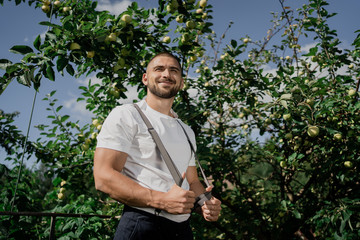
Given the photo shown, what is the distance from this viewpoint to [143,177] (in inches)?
45.5

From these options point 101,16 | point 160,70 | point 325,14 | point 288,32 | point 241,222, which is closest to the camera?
point 160,70

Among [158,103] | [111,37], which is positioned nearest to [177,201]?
[158,103]

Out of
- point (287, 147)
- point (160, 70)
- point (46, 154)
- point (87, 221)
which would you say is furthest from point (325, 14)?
point (46, 154)

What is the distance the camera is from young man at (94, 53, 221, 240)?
3.39 feet

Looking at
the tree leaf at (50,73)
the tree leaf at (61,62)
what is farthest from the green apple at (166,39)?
the tree leaf at (50,73)

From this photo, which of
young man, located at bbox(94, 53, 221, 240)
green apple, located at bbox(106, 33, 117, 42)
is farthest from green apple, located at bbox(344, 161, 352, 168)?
green apple, located at bbox(106, 33, 117, 42)

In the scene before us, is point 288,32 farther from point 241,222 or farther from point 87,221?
point 87,221

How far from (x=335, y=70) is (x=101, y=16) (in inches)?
102

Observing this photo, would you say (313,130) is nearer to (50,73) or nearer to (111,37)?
(111,37)

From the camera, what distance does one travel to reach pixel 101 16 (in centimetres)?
195

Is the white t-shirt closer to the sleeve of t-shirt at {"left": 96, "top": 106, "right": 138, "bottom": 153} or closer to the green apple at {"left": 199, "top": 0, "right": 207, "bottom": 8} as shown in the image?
the sleeve of t-shirt at {"left": 96, "top": 106, "right": 138, "bottom": 153}

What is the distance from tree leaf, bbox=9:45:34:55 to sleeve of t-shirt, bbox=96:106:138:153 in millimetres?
845

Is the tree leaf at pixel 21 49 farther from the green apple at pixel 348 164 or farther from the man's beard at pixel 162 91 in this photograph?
the green apple at pixel 348 164

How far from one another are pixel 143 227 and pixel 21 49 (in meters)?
1.29
